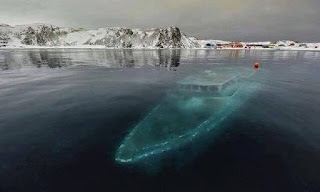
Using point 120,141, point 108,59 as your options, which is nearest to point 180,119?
point 120,141

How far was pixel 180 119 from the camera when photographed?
15.7 m

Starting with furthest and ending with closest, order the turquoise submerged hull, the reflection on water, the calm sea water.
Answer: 1. the reflection on water
2. the turquoise submerged hull
3. the calm sea water

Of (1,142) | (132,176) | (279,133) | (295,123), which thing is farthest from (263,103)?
(1,142)

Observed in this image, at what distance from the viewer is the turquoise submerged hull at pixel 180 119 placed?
11.7 metres

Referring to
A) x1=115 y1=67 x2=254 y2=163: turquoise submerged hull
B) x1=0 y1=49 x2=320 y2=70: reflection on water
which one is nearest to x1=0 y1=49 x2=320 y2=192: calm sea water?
x1=115 y1=67 x2=254 y2=163: turquoise submerged hull

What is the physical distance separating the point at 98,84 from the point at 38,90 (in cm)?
791

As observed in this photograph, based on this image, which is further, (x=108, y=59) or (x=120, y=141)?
(x=108, y=59)

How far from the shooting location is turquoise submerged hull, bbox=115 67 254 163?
38.5 feet

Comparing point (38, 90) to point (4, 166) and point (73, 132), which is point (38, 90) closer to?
point (73, 132)

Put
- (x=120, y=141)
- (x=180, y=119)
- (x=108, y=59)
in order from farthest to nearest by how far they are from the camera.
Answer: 1. (x=108, y=59)
2. (x=180, y=119)
3. (x=120, y=141)

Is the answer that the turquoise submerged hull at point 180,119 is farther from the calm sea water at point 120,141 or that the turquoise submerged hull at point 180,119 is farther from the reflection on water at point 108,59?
the reflection on water at point 108,59

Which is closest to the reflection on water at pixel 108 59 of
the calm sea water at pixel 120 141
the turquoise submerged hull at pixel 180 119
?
the turquoise submerged hull at pixel 180 119

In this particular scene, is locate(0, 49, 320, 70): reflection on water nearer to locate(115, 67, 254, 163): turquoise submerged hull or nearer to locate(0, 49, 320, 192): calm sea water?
locate(115, 67, 254, 163): turquoise submerged hull

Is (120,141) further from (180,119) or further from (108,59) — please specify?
(108,59)
